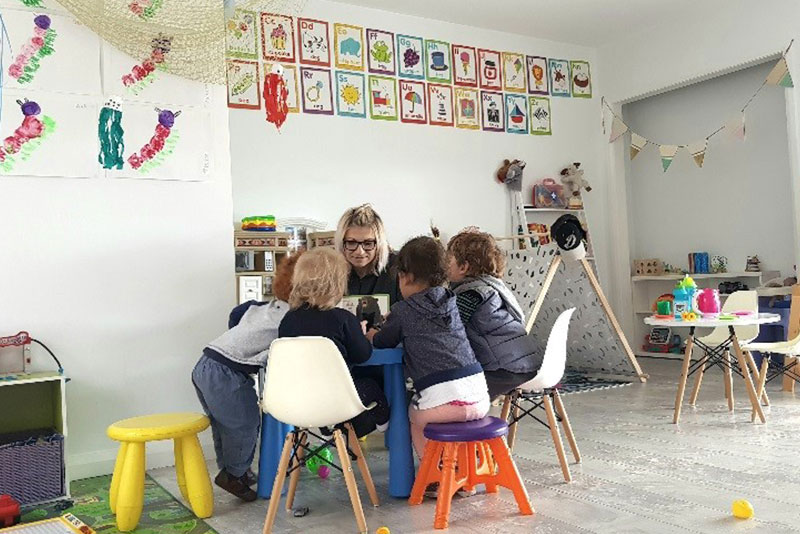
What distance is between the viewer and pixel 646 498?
2.92 metres

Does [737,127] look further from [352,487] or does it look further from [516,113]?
[352,487]

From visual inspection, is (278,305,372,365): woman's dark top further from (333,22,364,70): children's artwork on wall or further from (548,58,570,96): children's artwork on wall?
(548,58,570,96): children's artwork on wall

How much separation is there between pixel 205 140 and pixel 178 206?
0.38 meters

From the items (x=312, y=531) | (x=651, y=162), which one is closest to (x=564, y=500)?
(x=312, y=531)

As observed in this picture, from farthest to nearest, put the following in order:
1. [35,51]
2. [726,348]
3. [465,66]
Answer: [465,66] → [726,348] → [35,51]

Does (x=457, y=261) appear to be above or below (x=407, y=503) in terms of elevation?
above

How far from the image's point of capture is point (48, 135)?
144 inches

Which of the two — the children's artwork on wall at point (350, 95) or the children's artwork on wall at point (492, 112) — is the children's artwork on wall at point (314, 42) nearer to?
the children's artwork on wall at point (350, 95)

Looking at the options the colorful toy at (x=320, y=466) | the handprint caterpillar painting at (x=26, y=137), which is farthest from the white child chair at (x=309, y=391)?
the handprint caterpillar painting at (x=26, y=137)

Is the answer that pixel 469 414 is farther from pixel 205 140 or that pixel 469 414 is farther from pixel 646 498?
pixel 205 140

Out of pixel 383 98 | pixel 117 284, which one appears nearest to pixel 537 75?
pixel 383 98

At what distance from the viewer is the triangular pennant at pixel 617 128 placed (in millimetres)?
7355

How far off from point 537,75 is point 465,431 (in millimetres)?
5297

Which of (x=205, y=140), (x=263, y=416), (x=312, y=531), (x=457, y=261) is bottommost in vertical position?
(x=312, y=531)
